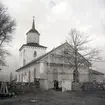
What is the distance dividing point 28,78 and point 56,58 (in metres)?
10.4

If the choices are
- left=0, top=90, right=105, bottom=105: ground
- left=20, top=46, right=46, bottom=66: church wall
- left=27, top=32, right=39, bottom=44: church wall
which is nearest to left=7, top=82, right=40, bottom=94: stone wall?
left=0, top=90, right=105, bottom=105: ground

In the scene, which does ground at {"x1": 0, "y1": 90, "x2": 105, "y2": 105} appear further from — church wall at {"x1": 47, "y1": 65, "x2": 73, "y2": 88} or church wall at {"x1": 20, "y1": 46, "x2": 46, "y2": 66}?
church wall at {"x1": 20, "y1": 46, "x2": 46, "y2": 66}

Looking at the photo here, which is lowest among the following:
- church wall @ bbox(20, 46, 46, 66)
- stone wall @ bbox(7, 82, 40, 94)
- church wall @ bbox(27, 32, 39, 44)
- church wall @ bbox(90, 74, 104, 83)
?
stone wall @ bbox(7, 82, 40, 94)

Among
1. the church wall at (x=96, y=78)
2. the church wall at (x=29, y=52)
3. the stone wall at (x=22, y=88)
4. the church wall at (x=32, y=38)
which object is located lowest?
the stone wall at (x=22, y=88)

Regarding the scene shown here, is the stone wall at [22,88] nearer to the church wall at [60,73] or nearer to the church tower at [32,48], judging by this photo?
the church wall at [60,73]

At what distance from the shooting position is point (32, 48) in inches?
1740

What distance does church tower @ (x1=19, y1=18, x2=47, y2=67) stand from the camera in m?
43.9

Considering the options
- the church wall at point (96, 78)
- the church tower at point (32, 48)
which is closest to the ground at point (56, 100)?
the church wall at point (96, 78)

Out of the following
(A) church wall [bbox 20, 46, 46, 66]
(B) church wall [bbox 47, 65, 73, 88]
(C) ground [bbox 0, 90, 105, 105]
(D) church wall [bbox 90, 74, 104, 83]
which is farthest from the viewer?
(A) church wall [bbox 20, 46, 46, 66]

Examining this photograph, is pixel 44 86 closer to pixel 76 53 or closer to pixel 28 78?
pixel 76 53

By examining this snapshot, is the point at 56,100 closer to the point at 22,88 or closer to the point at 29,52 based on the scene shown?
the point at 22,88

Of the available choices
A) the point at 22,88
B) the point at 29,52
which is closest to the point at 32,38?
the point at 29,52

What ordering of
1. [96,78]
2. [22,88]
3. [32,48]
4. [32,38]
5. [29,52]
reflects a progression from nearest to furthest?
[22,88], [96,78], [29,52], [32,48], [32,38]

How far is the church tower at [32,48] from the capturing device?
4391cm
